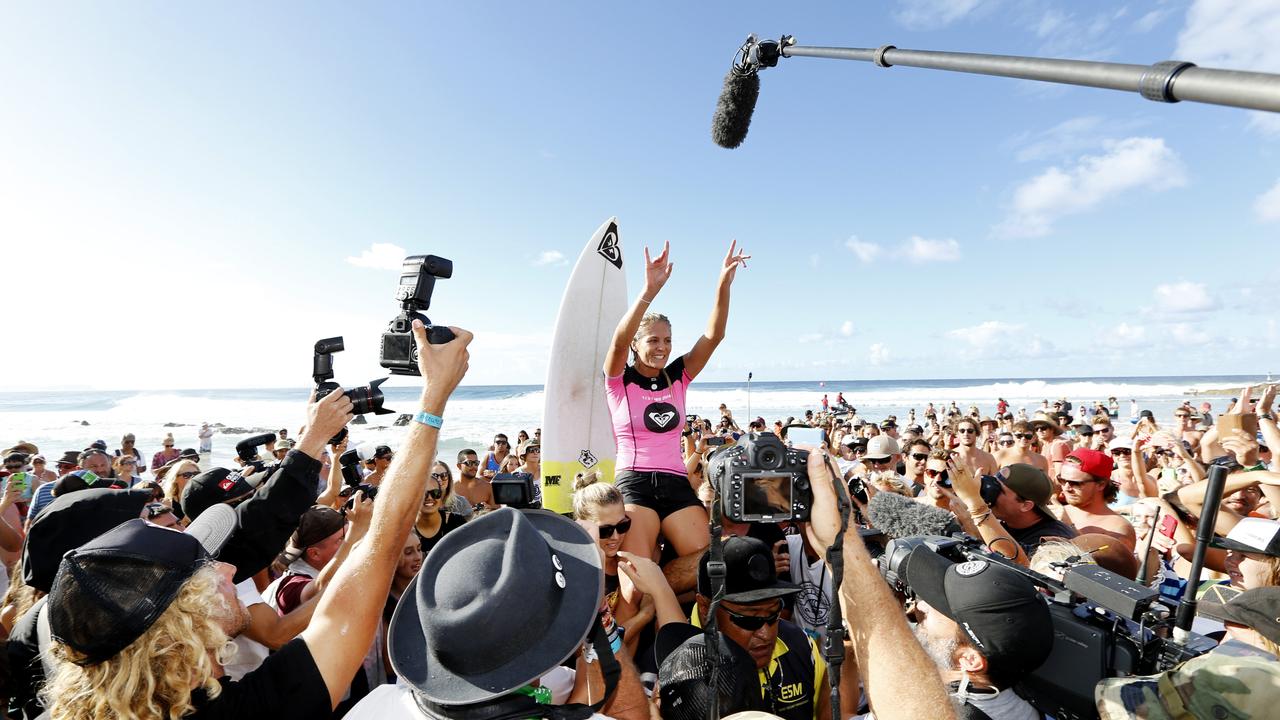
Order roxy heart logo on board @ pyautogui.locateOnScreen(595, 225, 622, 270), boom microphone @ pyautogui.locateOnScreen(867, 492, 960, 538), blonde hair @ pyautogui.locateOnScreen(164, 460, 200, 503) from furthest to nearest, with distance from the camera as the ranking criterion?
roxy heart logo on board @ pyautogui.locateOnScreen(595, 225, 622, 270) → blonde hair @ pyautogui.locateOnScreen(164, 460, 200, 503) → boom microphone @ pyautogui.locateOnScreen(867, 492, 960, 538)

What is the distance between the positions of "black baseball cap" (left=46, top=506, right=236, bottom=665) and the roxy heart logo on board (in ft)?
15.2

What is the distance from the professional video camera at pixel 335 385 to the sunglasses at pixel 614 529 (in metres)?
1.34

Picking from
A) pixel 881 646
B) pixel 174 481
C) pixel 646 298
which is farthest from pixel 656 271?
pixel 174 481

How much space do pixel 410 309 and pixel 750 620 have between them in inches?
72.4

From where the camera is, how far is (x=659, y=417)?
360 centimetres

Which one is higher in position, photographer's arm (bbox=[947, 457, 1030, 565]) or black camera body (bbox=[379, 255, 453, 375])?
black camera body (bbox=[379, 255, 453, 375])

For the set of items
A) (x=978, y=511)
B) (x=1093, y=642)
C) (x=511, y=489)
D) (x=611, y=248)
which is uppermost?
(x=611, y=248)

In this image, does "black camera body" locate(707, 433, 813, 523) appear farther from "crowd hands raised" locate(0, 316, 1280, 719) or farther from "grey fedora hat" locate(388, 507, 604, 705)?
"grey fedora hat" locate(388, 507, 604, 705)

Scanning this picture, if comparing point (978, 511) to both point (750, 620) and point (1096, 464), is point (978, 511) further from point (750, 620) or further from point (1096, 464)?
point (750, 620)

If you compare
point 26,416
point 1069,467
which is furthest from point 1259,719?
point 26,416

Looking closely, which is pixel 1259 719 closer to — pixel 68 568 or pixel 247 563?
pixel 68 568

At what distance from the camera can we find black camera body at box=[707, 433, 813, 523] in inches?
66.4

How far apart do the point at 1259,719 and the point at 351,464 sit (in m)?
4.82

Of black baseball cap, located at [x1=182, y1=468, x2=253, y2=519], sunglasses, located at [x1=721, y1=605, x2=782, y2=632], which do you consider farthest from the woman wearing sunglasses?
sunglasses, located at [x1=721, y1=605, x2=782, y2=632]
